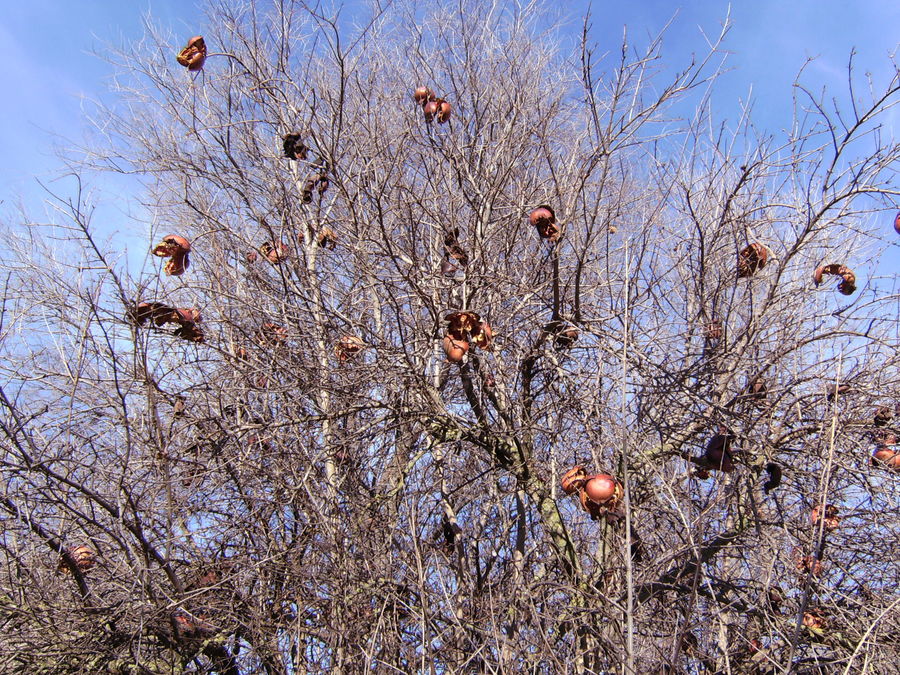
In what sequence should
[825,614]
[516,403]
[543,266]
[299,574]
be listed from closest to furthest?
[825,614] → [299,574] → [516,403] → [543,266]

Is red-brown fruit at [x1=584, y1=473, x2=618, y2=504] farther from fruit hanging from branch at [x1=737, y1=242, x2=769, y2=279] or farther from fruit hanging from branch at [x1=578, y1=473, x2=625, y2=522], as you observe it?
fruit hanging from branch at [x1=737, y1=242, x2=769, y2=279]

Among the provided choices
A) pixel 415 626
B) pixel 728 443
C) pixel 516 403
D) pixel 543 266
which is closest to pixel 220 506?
pixel 415 626

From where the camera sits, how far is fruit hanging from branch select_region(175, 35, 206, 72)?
351 centimetres

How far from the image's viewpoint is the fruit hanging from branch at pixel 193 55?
138 inches

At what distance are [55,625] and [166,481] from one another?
2.70ft

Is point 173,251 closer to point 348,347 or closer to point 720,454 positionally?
point 348,347

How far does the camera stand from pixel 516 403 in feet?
12.4

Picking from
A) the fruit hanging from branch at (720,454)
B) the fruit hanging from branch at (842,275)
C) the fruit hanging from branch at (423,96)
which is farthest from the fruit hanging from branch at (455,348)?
the fruit hanging from branch at (423,96)

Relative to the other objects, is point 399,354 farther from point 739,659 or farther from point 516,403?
point 739,659

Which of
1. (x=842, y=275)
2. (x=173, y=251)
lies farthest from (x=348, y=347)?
(x=842, y=275)

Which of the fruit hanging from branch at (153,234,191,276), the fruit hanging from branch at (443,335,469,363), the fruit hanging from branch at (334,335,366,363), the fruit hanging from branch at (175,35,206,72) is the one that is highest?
the fruit hanging from branch at (175,35,206,72)

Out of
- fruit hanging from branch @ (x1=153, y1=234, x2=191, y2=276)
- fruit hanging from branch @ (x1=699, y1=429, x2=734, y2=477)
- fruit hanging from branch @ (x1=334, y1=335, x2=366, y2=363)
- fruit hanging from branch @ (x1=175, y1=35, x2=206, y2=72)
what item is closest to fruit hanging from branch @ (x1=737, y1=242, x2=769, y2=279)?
fruit hanging from branch @ (x1=699, y1=429, x2=734, y2=477)

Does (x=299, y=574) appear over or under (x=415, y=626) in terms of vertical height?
over

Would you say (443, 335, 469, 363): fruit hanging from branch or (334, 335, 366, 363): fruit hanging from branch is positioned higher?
(334, 335, 366, 363): fruit hanging from branch
